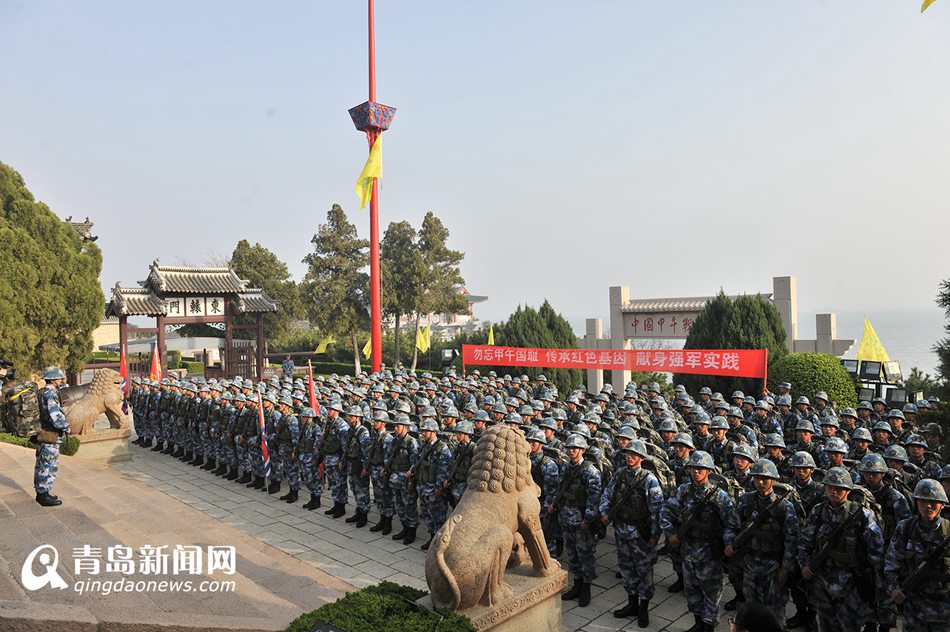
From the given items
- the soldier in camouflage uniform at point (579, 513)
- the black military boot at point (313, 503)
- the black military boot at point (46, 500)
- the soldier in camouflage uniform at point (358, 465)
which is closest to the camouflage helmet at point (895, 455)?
the soldier in camouflage uniform at point (579, 513)

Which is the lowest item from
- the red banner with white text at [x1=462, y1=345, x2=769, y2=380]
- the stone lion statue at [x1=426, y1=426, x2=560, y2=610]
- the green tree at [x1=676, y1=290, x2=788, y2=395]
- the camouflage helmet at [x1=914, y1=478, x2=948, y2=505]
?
the stone lion statue at [x1=426, y1=426, x2=560, y2=610]

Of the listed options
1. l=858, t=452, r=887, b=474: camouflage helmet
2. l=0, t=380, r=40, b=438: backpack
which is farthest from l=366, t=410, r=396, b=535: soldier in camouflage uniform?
l=0, t=380, r=40, b=438: backpack

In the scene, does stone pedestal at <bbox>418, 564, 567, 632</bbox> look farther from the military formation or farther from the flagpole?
the flagpole

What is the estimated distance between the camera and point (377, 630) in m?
4.61

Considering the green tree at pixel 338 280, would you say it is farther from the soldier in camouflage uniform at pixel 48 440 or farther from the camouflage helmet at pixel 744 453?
the camouflage helmet at pixel 744 453

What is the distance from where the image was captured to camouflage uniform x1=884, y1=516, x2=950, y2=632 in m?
4.66

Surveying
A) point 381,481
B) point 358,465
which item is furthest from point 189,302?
point 381,481

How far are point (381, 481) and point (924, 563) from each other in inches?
263

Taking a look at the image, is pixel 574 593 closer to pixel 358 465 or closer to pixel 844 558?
pixel 844 558

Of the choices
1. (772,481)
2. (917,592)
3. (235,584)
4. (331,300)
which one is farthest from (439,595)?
(331,300)

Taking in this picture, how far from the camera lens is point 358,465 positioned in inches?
387

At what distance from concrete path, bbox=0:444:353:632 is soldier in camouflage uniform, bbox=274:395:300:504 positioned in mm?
1171

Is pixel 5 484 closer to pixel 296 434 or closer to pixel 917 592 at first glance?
pixel 296 434

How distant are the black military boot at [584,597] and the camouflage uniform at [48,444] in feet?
22.7
